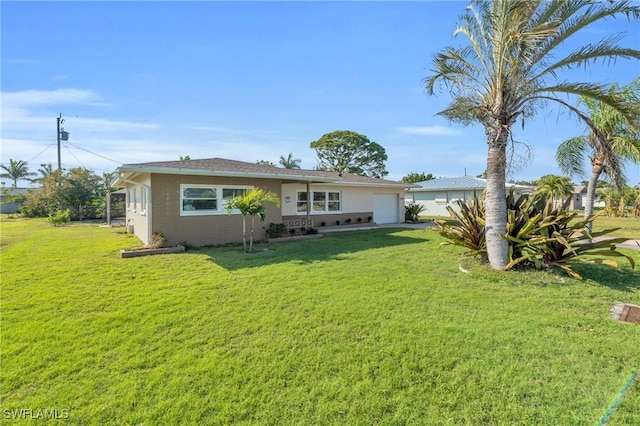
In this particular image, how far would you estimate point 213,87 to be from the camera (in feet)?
40.3

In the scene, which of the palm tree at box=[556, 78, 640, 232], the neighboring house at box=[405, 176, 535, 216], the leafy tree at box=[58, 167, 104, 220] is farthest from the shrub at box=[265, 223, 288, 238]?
the leafy tree at box=[58, 167, 104, 220]

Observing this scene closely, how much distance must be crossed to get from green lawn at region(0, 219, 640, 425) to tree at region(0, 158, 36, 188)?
53492mm

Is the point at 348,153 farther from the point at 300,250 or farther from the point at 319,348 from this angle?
the point at 319,348

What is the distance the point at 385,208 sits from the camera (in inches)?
814

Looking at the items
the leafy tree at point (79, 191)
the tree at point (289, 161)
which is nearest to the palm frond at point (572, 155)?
the tree at point (289, 161)

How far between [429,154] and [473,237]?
1382cm

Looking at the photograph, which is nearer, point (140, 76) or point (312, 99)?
point (140, 76)

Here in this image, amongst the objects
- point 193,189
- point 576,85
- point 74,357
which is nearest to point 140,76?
point 193,189

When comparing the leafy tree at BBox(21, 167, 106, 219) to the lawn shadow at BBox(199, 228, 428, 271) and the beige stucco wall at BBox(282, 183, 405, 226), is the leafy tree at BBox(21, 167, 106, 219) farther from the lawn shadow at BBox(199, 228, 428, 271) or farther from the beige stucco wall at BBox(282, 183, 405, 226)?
the lawn shadow at BBox(199, 228, 428, 271)

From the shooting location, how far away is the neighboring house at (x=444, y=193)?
2430 centimetres

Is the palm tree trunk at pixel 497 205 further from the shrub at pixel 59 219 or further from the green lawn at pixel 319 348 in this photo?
the shrub at pixel 59 219

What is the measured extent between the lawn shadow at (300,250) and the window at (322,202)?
373cm

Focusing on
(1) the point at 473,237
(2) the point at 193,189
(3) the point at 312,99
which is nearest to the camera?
(1) the point at 473,237

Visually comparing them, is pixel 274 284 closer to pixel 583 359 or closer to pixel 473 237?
pixel 583 359
